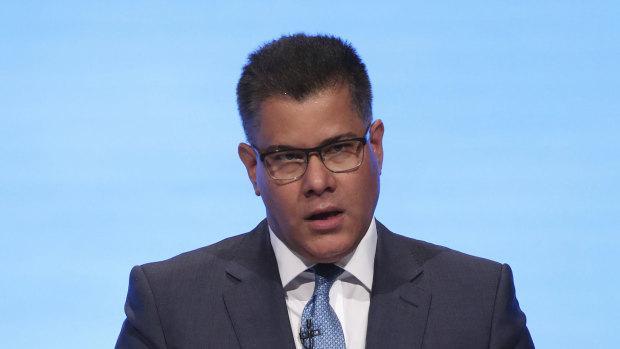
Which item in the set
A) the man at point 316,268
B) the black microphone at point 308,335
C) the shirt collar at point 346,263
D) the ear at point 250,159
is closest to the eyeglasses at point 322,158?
the man at point 316,268

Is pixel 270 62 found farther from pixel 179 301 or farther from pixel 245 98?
pixel 179 301

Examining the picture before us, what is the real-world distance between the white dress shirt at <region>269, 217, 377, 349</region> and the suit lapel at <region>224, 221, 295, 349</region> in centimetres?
4

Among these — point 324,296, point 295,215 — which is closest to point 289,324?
point 324,296

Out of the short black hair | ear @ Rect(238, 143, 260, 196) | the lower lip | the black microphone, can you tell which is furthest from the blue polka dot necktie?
the short black hair

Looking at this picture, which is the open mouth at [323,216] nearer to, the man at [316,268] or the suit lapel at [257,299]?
the man at [316,268]

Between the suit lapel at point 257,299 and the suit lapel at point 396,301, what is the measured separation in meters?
0.21

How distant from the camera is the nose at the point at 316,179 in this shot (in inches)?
98.0

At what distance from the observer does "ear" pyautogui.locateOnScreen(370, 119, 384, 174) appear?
8.79 feet

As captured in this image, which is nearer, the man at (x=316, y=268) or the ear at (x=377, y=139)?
the man at (x=316, y=268)

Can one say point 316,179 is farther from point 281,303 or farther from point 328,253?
point 281,303

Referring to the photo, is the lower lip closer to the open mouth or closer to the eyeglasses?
the open mouth

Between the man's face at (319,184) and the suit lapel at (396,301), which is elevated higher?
the man's face at (319,184)

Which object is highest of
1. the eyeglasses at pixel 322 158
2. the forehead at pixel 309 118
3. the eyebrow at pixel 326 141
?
the forehead at pixel 309 118

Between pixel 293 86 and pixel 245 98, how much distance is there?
0.18 metres
